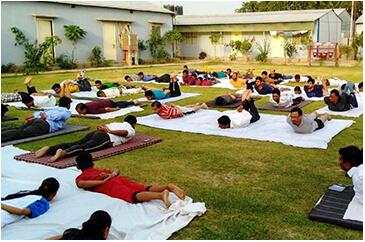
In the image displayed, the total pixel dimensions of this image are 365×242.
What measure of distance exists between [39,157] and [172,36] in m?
21.1

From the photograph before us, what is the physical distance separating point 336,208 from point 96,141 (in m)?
3.26

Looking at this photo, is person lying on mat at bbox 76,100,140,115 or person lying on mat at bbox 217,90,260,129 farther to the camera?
person lying on mat at bbox 76,100,140,115

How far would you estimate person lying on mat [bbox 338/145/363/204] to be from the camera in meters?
3.65

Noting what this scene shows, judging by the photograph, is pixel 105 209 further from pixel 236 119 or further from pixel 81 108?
pixel 81 108

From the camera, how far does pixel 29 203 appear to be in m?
3.71

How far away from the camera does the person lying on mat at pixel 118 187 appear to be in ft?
12.9

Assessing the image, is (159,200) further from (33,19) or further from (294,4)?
(294,4)

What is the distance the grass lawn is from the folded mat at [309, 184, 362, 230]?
68 mm

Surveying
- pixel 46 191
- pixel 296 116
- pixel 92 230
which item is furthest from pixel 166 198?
pixel 296 116

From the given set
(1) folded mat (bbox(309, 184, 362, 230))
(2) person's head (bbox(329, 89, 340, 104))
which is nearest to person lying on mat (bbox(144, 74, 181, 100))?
(2) person's head (bbox(329, 89, 340, 104))

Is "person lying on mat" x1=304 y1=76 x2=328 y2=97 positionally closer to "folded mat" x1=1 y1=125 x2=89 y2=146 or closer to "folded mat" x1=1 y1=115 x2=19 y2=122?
"folded mat" x1=1 y1=125 x2=89 y2=146

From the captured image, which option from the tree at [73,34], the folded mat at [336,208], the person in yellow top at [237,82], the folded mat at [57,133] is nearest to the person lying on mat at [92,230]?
the folded mat at [336,208]

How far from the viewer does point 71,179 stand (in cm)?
462

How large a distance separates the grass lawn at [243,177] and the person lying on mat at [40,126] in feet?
0.93
